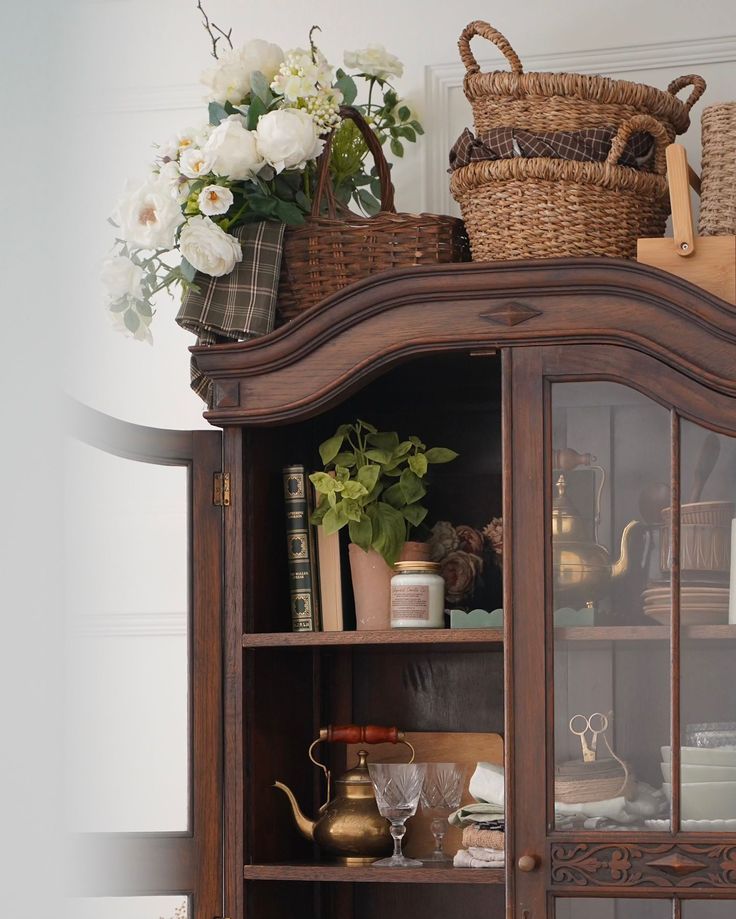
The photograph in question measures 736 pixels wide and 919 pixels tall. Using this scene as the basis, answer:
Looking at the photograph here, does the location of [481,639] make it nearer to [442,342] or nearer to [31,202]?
[442,342]

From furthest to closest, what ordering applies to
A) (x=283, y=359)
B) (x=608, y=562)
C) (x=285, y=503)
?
(x=285, y=503), (x=283, y=359), (x=608, y=562)

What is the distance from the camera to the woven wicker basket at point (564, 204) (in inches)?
69.1

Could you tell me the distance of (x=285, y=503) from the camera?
1.93m

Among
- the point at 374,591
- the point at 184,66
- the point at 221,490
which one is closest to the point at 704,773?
the point at 374,591

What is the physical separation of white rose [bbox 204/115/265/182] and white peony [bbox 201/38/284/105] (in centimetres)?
10

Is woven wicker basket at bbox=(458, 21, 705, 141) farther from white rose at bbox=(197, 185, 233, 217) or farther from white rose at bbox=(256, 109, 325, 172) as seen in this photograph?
white rose at bbox=(197, 185, 233, 217)

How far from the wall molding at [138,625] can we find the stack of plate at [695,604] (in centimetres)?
93

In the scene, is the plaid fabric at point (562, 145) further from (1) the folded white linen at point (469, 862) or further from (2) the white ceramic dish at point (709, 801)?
(1) the folded white linen at point (469, 862)

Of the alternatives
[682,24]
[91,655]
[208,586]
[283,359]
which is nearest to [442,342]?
[283,359]

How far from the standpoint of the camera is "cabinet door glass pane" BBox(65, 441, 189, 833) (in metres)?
2.17

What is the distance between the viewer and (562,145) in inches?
69.5

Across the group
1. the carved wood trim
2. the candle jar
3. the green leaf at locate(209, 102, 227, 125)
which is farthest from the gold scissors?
the green leaf at locate(209, 102, 227, 125)

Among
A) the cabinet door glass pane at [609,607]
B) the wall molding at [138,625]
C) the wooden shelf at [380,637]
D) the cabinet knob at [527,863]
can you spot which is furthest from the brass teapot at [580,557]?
the wall molding at [138,625]

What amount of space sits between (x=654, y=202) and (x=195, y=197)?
2.15ft
